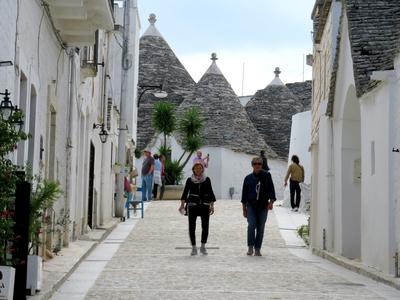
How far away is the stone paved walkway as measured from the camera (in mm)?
11141

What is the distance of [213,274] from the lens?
13.4 metres

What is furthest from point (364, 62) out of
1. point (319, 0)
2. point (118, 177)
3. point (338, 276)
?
point (118, 177)

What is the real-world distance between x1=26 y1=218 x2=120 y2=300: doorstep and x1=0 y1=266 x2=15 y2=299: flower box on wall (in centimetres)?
124

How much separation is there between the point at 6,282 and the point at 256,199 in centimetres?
932

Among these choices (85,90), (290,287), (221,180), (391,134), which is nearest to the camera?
(290,287)

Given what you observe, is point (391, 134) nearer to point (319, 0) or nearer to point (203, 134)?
point (319, 0)

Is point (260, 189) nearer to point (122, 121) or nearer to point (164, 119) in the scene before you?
point (122, 121)

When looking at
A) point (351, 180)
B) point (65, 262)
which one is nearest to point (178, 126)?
point (351, 180)

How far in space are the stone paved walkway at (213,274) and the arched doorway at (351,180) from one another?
112 centimetres

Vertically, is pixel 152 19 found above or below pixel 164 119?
above

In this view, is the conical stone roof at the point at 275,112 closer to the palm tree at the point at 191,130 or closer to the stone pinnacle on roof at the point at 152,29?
the stone pinnacle on roof at the point at 152,29

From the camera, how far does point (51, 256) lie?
47.4 ft

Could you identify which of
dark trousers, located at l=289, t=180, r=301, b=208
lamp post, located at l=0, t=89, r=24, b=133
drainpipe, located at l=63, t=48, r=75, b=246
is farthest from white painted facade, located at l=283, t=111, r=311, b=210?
lamp post, located at l=0, t=89, r=24, b=133

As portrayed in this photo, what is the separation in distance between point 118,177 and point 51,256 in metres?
13.2
